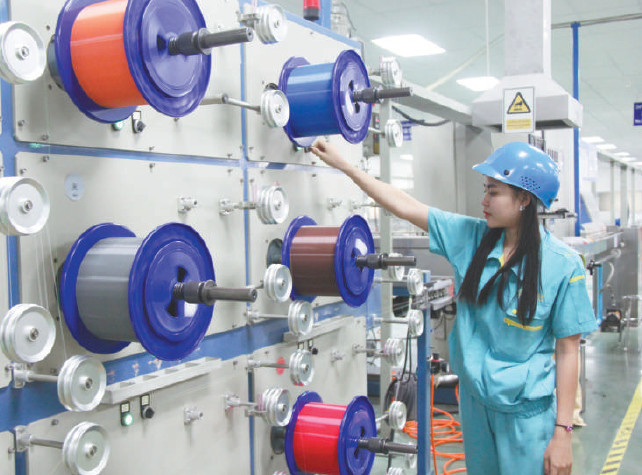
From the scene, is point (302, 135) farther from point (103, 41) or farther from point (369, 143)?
point (369, 143)

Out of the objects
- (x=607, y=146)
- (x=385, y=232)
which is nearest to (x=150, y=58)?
(x=385, y=232)

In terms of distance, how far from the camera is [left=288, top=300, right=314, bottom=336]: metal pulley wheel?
62.2 inches

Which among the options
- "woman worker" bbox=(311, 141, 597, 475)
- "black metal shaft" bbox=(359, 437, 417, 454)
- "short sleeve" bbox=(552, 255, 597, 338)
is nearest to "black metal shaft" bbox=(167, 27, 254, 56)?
"woman worker" bbox=(311, 141, 597, 475)

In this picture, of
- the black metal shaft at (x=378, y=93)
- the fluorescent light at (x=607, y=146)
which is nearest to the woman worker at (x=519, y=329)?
the black metal shaft at (x=378, y=93)

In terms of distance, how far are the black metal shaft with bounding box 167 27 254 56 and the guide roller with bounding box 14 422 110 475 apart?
2.37ft

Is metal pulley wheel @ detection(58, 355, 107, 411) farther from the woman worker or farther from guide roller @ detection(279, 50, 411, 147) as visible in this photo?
the woman worker

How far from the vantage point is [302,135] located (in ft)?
5.83

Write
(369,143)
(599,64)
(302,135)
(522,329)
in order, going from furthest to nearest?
(599,64), (369,143), (302,135), (522,329)

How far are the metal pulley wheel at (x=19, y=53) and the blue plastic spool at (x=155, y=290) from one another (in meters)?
0.34

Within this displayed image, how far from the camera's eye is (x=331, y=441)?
173 cm

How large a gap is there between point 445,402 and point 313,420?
2.65 m

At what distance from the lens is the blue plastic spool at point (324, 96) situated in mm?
1678

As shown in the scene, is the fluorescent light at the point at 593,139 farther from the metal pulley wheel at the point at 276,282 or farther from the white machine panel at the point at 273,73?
the metal pulley wheel at the point at 276,282

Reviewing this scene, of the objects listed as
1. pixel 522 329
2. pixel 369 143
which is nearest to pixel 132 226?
pixel 522 329
